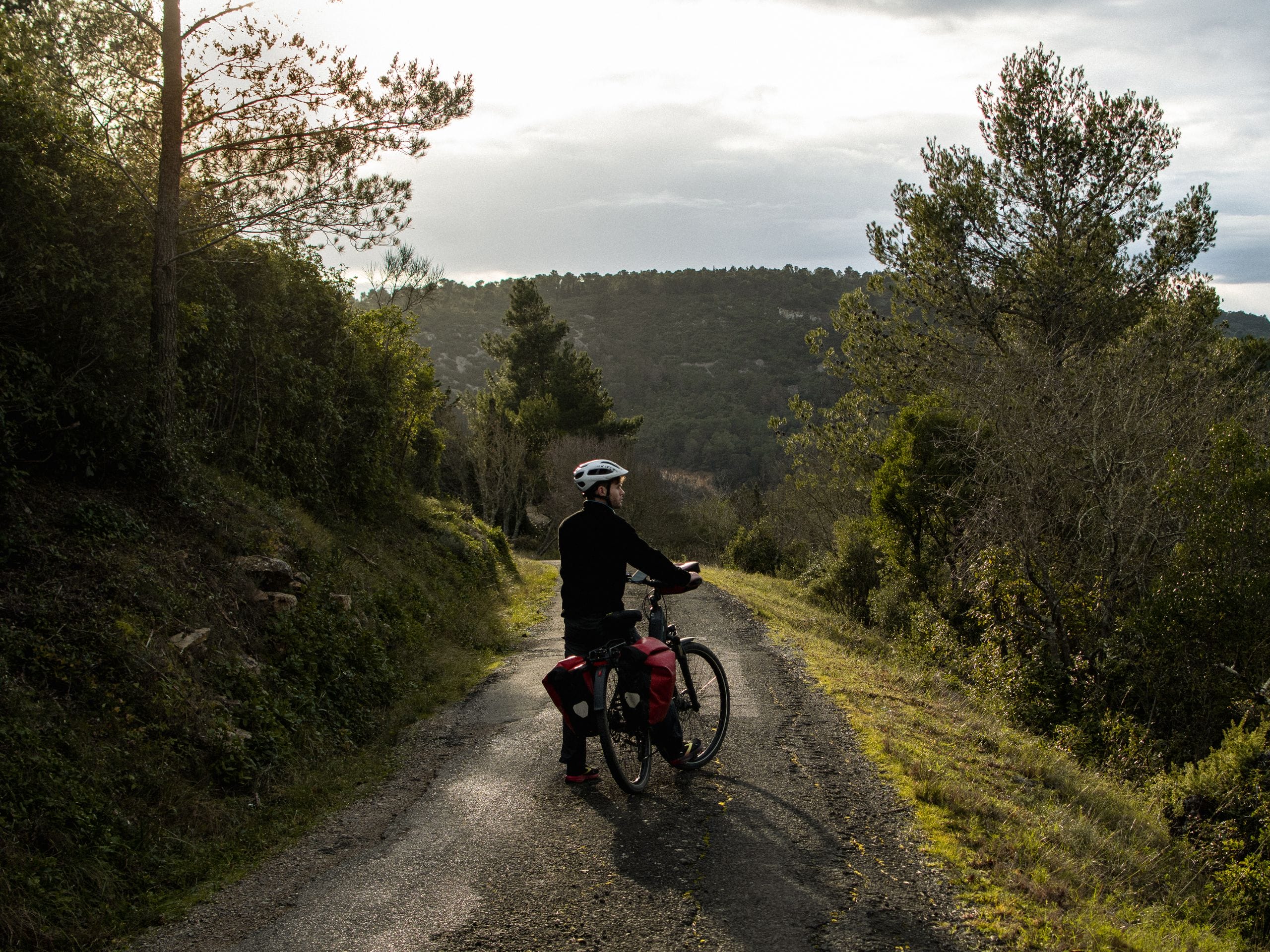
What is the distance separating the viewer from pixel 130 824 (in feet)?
17.0

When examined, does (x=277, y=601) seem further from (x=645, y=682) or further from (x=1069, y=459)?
(x=1069, y=459)

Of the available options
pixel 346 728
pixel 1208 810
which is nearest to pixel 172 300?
pixel 346 728

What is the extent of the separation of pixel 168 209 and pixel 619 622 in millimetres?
7555

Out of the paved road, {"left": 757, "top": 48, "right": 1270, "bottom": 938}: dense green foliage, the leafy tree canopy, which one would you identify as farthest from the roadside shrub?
the paved road

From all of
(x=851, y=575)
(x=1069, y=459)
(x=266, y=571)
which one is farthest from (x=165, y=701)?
(x=851, y=575)

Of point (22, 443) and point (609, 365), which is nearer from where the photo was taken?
Result: point (22, 443)

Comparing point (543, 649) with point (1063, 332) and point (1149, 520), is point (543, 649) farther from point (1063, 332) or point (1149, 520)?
point (1063, 332)

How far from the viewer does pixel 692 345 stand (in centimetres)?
10825

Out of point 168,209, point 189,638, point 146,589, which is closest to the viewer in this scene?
point 189,638

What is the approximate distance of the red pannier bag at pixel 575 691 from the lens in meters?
5.87

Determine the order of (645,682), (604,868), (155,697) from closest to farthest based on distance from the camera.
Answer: (604,868) → (645,682) → (155,697)

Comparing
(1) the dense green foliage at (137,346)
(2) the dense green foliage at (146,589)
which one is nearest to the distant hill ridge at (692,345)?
(1) the dense green foliage at (137,346)

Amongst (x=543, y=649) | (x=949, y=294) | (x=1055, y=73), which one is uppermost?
(x=1055, y=73)

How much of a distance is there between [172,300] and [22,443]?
2868mm
